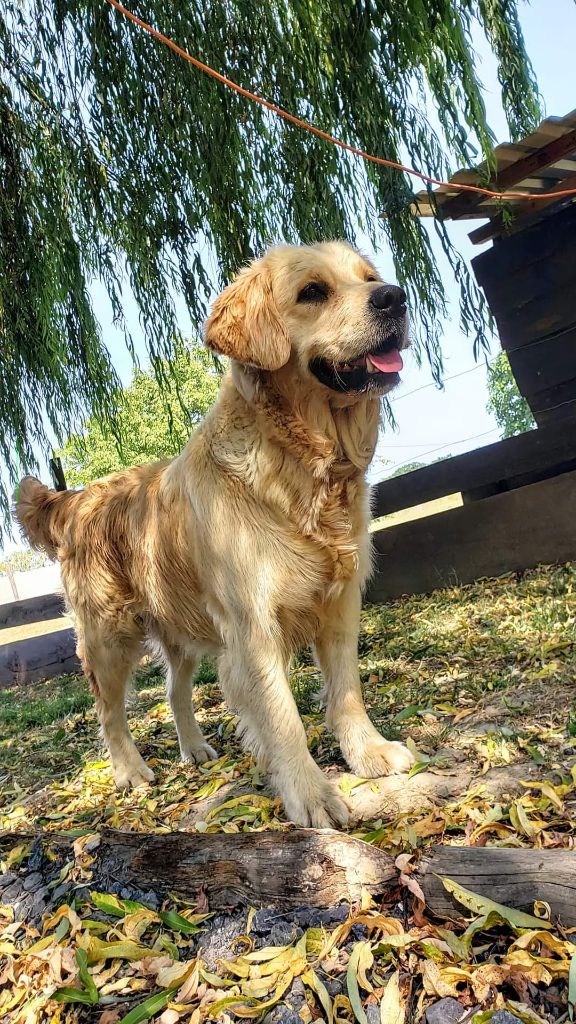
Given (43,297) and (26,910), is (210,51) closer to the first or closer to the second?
(43,297)

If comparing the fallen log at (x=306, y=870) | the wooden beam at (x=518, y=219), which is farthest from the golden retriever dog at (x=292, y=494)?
the wooden beam at (x=518, y=219)

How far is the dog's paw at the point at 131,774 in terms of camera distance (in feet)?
11.2

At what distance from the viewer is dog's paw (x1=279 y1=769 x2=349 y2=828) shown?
238cm

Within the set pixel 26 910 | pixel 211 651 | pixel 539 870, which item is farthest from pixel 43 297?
pixel 539 870

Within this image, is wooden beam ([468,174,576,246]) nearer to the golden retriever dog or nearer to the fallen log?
the golden retriever dog

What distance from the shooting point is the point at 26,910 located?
222 centimetres

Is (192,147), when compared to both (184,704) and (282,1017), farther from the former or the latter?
(282,1017)

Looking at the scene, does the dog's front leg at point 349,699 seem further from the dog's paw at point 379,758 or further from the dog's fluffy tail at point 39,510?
the dog's fluffy tail at point 39,510

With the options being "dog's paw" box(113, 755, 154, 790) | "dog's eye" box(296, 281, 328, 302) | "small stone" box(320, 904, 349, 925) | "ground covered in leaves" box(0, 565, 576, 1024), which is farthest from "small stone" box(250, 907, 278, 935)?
"dog's eye" box(296, 281, 328, 302)

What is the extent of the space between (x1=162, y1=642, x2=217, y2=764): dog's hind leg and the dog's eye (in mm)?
1924

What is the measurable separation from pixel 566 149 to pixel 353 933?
4983 mm

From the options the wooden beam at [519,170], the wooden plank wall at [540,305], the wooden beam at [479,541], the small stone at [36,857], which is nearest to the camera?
the small stone at [36,857]

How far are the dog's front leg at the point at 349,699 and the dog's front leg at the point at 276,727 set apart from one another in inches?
10.2

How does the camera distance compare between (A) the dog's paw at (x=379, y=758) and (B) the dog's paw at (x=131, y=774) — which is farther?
(B) the dog's paw at (x=131, y=774)
